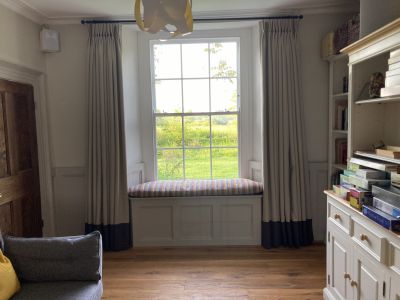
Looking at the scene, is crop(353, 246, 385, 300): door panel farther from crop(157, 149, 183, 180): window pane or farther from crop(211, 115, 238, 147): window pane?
crop(157, 149, 183, 180): window pane

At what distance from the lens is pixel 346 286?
2.03 metres

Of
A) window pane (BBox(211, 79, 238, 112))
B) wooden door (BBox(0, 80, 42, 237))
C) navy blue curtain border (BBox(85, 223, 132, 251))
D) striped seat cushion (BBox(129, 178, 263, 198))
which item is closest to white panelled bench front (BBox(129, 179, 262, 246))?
striped seat cushion (BBox(129, 178, 263, 198))

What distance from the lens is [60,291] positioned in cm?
177

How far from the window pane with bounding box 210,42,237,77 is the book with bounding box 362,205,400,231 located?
7.79 feet

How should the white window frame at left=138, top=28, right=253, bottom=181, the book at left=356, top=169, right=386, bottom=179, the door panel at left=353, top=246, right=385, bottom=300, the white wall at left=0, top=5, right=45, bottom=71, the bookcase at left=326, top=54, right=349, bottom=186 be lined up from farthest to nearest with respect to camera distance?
the white window frame at left=138, top=28, right=253, bottom=181 < the bookcase at left=326, top=54, right=349, bottom=186 < the white wall at left=0, top=5, right=45, bottom=71 < the book at left=356, top=169, right=386, bottom=179 < the door panel at left=353, top=246, right=385, bottom=300

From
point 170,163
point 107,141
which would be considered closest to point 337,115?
point 170,163

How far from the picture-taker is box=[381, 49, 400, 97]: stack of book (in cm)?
168

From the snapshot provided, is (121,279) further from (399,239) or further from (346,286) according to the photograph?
(399,239)

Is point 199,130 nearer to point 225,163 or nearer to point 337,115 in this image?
point 225,163

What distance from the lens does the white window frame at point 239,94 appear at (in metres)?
3.57

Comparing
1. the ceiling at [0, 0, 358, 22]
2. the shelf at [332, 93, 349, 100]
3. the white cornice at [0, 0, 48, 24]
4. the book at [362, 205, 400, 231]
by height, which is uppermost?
the ceiling at [0, 0, 358, 22]

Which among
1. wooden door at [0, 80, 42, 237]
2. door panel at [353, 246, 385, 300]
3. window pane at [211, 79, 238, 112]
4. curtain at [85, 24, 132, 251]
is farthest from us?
window pane at [211, 79, 238, 112]

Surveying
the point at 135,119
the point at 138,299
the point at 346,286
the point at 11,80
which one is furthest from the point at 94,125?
the point at 346,286

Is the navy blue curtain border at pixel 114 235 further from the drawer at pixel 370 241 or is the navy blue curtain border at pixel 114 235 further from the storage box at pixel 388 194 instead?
the storage box at pixel 388 194
